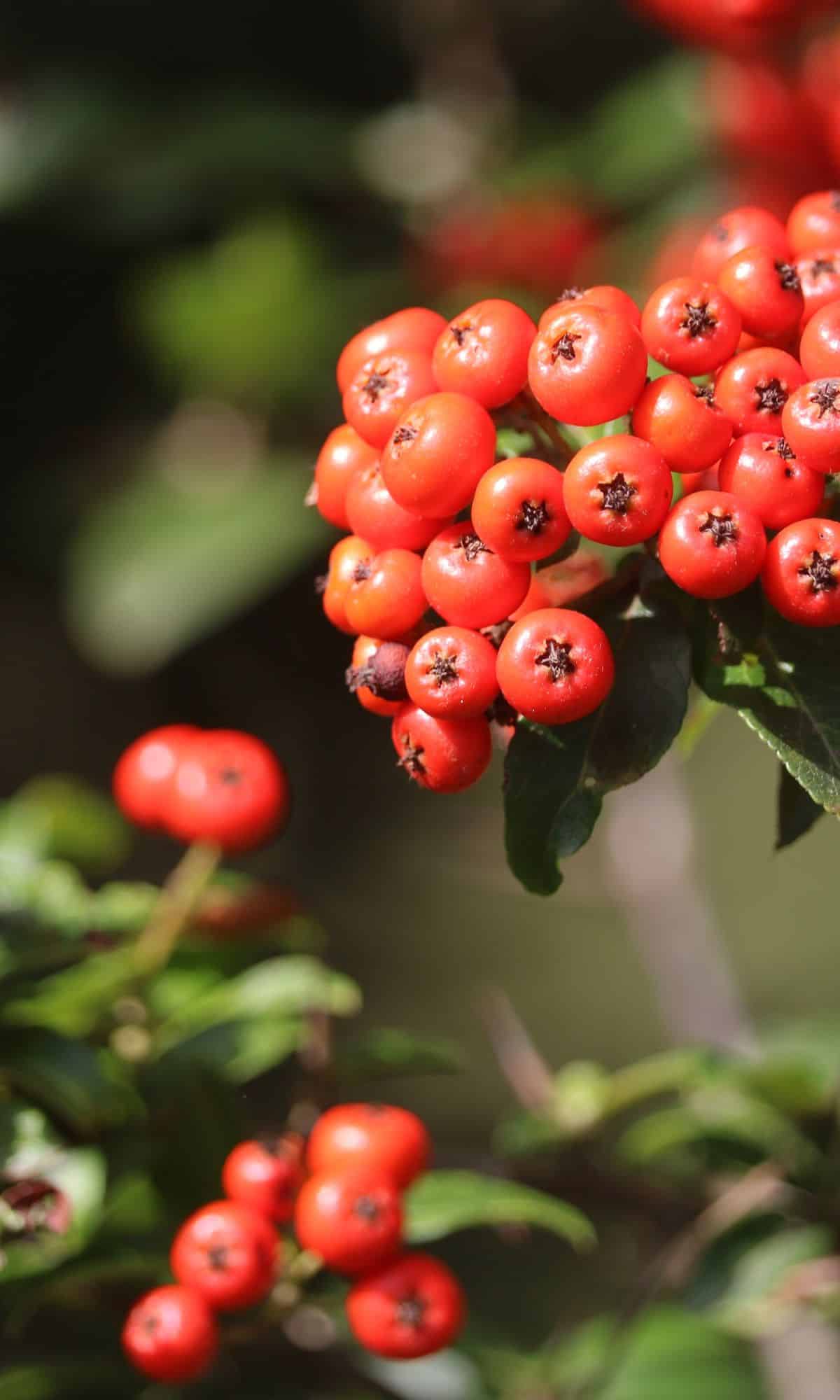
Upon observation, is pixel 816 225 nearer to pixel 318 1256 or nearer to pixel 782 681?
pixel 782 681

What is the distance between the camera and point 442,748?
1159 mm

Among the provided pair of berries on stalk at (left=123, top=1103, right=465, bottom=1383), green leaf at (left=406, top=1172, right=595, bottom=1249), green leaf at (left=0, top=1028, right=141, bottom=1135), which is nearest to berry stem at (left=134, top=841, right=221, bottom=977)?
green leaf at (left=0, top=1028, right=141, bottom=1135)

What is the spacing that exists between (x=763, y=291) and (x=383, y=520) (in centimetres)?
37

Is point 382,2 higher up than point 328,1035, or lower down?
higher up

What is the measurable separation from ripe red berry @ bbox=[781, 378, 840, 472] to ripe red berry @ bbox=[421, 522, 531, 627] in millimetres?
237

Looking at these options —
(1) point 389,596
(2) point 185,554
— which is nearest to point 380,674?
(1) point 389,596

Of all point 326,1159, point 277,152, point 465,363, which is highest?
point 277,152

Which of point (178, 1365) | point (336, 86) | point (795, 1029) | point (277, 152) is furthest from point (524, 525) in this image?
point (336, 86)

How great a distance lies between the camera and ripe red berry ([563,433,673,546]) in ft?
3.51

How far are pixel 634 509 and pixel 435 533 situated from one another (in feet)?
0.62

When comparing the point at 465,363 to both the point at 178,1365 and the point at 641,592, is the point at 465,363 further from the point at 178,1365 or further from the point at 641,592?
the point at 178,1365

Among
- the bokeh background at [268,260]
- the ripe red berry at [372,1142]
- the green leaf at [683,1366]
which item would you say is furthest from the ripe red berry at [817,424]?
the bokeh background at [268,260]

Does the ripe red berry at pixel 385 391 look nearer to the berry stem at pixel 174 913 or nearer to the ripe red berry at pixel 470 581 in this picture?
the ripe red berry at pixel 470 581

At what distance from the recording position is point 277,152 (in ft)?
11.4
